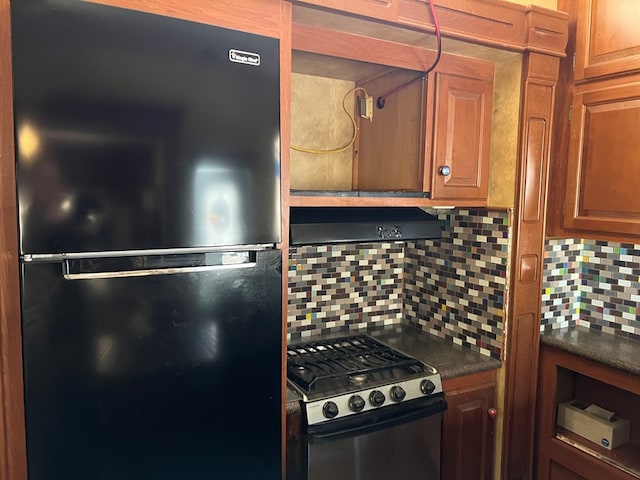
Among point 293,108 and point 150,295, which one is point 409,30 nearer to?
point 293,108

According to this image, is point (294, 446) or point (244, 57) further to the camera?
point (294, 446)

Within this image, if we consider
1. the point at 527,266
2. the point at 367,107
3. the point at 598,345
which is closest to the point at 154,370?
the point at 367,107

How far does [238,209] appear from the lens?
130 centimetres

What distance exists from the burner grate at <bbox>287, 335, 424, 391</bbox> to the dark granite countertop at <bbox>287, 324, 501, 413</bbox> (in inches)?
3.5

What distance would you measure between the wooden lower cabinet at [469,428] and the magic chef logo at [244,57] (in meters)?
1.34

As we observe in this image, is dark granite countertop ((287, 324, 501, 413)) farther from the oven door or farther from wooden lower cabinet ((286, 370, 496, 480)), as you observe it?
the oven door

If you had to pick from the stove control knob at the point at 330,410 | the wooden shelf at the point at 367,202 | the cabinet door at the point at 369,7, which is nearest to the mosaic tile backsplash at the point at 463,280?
the wooden shelf at the point at 367,202

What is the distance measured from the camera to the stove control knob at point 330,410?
1517mm

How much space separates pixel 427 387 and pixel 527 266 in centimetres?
67

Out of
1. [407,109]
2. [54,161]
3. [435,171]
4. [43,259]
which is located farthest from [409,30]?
[43,259]

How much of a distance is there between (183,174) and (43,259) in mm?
382

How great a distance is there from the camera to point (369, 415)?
159cm

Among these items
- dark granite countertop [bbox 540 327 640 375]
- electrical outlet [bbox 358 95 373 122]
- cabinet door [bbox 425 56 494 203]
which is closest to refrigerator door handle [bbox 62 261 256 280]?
cabinet door [bbox 425 56 494 203]

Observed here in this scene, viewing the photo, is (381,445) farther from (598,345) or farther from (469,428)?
(598,345)
